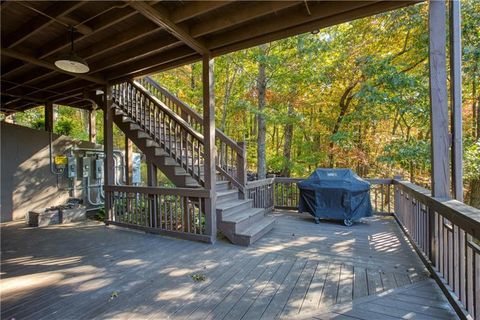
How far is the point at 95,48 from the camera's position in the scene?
4.05 metres

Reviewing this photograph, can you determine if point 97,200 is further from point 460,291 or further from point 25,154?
point 460,291

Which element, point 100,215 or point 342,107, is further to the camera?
point 342,107

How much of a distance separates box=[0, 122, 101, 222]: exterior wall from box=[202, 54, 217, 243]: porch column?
16.3 feet

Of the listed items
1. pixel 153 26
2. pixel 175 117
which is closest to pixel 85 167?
pixel 175 117

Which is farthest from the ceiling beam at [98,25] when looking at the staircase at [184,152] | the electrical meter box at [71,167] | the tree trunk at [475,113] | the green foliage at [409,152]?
the tree trunk at [475,113]

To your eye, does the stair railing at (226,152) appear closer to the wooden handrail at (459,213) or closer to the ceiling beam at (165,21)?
the ceiling beam at (165,21)

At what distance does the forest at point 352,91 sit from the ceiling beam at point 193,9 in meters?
3.79

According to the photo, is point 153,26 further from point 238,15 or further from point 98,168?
point 98,168

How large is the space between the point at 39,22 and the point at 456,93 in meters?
4.85

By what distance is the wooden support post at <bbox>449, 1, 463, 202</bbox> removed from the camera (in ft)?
8.12

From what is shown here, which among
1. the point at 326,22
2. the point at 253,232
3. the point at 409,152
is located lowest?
the point at 253,232

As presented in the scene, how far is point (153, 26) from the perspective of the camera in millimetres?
3367

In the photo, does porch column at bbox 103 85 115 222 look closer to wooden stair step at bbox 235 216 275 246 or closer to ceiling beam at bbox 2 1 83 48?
ceiling beam at bbox 2 1 83 48

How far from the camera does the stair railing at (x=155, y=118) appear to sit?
518 cm
